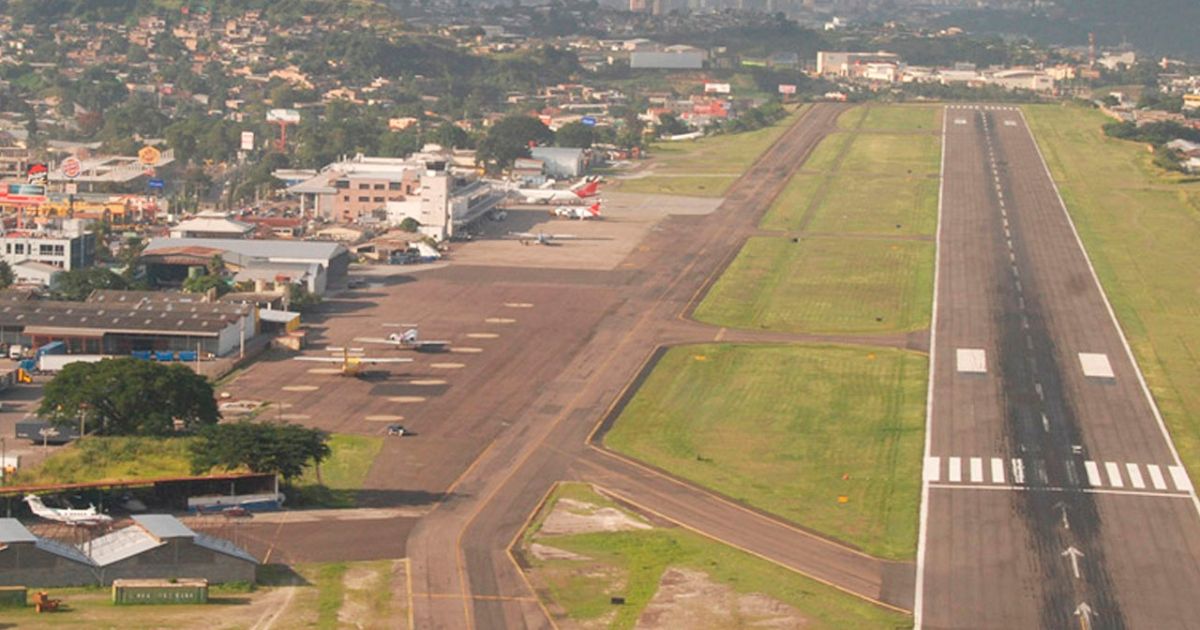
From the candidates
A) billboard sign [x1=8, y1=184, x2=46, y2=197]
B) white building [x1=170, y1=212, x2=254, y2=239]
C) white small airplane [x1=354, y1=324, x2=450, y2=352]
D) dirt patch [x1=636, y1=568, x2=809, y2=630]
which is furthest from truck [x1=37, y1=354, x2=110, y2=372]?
billboard sign [x1=8, y1=184, x2=46, y2=197]

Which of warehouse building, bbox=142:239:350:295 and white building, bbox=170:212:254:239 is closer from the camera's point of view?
warehouse building, bbox=142:239:350:295

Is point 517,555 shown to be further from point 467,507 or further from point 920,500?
point 920,500

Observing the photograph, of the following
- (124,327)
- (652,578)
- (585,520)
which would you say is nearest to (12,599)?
(652,578)

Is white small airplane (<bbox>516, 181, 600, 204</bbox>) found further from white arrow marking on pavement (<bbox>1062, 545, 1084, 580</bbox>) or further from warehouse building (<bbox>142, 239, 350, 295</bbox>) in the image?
white arrow marking on pavement (<bbox>1062, 545, 1084, 580</bbox>)

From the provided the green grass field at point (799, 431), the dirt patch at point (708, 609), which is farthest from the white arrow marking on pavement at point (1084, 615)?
the dirt patch at point (708, 609)

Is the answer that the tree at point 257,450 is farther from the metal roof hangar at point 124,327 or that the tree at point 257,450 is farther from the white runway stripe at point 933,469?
the metal roof hangar at point 124,327

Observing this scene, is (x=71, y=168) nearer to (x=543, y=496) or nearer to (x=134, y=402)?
(x=134, y=402)

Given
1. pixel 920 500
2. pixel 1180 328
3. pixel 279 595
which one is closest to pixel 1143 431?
pixel 920 500
